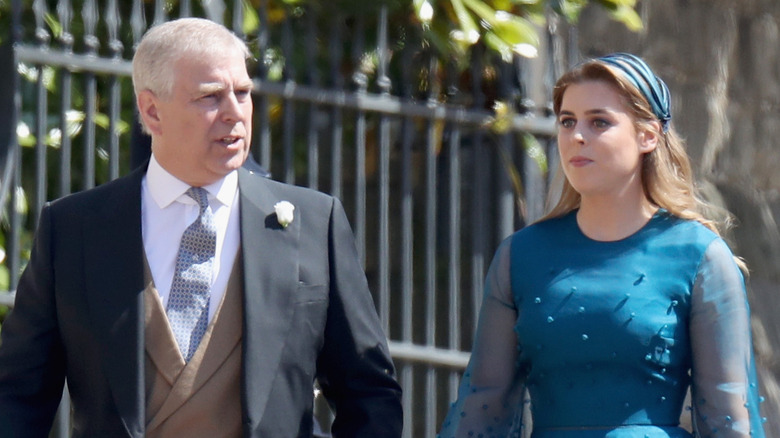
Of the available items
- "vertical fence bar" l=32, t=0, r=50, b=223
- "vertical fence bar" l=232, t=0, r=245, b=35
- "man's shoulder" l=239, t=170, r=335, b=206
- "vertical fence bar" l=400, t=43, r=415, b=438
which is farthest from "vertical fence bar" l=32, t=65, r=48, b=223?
"vertical fence bar" l=400, t=43, r=415, b=438

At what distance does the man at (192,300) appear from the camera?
2.98 m

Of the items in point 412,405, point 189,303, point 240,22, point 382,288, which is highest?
point 240,22

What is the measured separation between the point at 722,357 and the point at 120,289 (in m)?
1.21

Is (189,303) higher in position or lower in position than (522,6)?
lower

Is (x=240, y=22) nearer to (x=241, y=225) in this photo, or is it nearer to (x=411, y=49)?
(x=411, y=49)

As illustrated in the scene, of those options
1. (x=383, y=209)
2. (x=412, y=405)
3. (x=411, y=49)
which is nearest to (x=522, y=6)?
(x=411, y=49)

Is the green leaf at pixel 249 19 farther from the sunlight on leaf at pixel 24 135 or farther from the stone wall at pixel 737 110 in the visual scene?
the stone wall at pixel 737 110

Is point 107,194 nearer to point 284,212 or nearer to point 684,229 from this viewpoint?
point 284,212

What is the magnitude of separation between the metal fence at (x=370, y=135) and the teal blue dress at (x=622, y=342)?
1.06 metres

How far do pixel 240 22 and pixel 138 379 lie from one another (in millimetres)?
1407

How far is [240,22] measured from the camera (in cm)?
409

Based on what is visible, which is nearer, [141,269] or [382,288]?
[141,269]

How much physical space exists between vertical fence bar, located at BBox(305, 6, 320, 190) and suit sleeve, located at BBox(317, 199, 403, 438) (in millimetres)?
995

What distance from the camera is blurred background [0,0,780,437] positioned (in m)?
3.88
